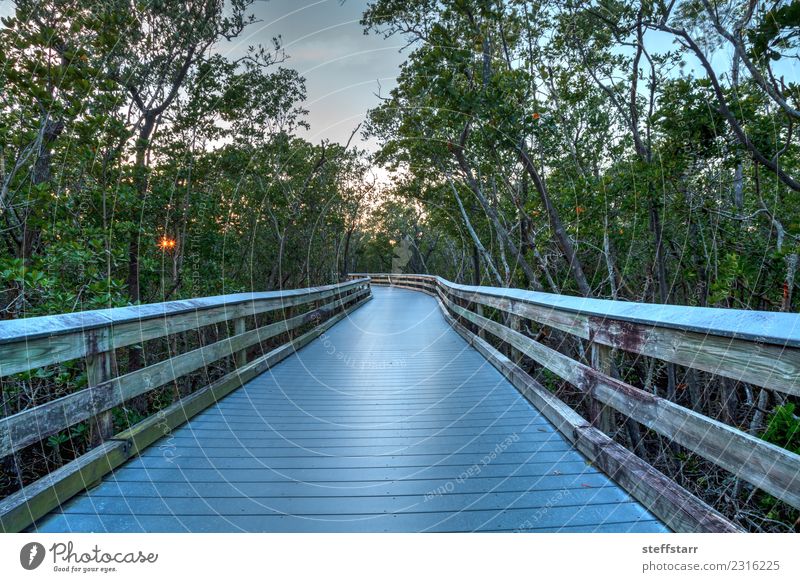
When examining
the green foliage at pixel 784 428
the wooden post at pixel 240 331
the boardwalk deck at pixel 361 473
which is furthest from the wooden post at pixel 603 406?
the wooden post at pixel 240 331

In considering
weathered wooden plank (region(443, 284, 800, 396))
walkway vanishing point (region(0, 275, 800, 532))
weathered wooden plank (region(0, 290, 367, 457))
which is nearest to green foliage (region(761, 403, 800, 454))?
walkway vanishing point (region(0, 275, 800, 532))

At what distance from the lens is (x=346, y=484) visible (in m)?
2.62

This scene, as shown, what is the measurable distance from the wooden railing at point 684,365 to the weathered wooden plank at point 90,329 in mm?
2951

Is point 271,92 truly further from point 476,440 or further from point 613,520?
point 613,520

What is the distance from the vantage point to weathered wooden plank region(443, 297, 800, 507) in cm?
146

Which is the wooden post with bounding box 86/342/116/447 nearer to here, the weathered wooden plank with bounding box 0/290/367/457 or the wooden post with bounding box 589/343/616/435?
the weathered wooden plank with bounding box 0/290/367/457

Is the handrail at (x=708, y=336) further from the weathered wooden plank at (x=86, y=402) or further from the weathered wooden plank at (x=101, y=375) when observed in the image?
the weathered wooden plank at (x=101, y=375)

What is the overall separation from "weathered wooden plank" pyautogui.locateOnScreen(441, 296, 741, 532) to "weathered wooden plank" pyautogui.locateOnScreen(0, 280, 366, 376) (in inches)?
117

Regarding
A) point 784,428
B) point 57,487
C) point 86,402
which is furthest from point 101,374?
point 784,428

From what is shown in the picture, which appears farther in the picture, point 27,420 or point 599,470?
point 599,470

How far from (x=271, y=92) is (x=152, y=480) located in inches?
547

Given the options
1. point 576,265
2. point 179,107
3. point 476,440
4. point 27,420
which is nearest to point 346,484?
point 476,440

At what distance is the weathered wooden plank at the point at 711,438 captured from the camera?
1.46 m
